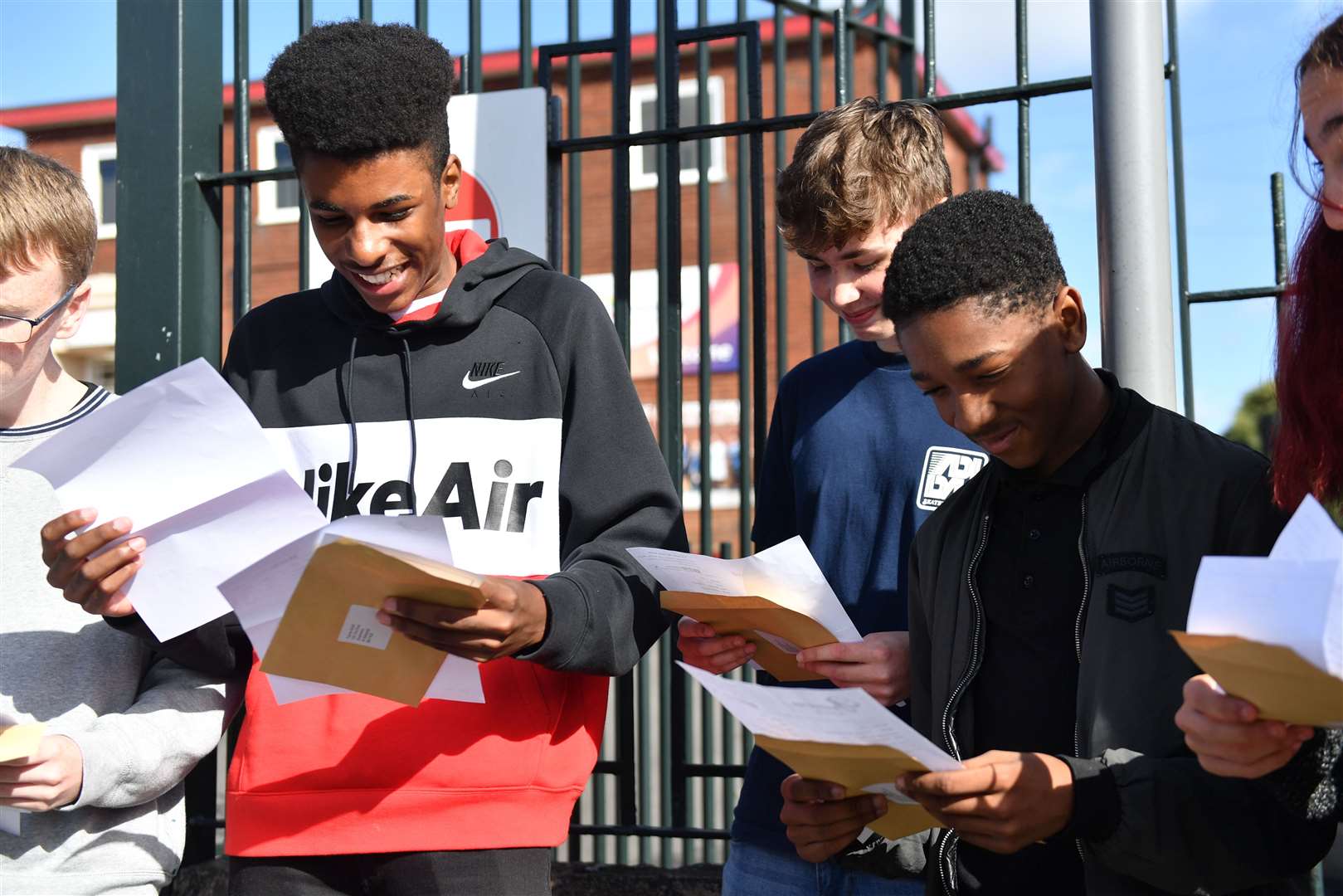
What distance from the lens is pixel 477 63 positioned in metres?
3.38

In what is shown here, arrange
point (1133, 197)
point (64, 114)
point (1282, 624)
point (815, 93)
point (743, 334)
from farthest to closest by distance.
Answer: point (64, 114) < point (815, 93) < point (743, 334) < point (1133, 197) < point (1282, 624)

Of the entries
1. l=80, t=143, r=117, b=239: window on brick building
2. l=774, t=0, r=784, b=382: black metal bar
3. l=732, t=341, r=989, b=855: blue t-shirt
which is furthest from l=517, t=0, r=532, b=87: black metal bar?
l=80, t=143, r=117, b=239: window on brick building

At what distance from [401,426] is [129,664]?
2.04ft

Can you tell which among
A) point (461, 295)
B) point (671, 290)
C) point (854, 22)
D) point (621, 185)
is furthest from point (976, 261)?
point (854, 22)

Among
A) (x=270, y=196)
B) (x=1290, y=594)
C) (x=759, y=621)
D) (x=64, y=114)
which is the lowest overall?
(x=759, y=621)

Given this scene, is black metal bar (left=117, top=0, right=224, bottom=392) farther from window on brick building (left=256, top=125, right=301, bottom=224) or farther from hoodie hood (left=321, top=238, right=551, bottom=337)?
window on brick building (left=256, top=125, right=301, bottom=224)

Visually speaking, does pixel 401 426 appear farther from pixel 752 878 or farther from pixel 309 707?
pixel 752 878

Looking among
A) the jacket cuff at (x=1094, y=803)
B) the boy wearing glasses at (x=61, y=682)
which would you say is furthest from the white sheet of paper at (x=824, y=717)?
the boy wearing glasses at (x=61, y=682)

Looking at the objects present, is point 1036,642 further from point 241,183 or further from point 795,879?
point 241,183

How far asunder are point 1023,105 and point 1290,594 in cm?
193

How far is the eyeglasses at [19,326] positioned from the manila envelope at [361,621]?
3.14 ft

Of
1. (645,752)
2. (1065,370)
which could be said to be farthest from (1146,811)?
(645,752)

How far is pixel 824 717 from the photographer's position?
1.47 m

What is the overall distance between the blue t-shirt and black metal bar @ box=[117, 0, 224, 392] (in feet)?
6.01
